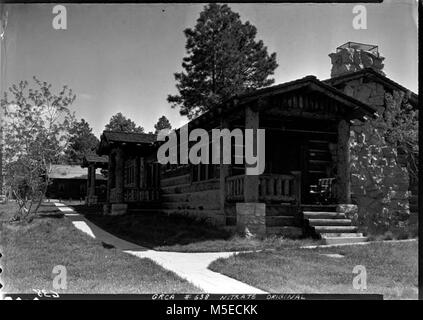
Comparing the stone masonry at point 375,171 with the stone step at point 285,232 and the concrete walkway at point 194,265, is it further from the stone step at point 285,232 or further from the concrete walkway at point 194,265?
the concrete walkway at point 194,265

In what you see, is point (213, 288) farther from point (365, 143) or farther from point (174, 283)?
point (365, 143)

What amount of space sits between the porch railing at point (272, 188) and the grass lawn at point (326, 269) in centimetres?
225

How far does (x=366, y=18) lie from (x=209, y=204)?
767 cm

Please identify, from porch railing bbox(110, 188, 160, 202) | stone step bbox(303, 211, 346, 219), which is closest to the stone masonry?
stone step bbox(303, 211, 346, 219)

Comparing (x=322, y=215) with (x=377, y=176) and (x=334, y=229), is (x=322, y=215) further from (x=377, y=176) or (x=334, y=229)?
(x=377, y=176)

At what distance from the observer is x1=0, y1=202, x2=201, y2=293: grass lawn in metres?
5.48

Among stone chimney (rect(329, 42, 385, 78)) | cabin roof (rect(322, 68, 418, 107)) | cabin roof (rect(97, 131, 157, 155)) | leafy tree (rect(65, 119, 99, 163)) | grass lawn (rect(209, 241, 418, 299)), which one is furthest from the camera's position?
cabin roof (rect(97, 131, 157, 155))

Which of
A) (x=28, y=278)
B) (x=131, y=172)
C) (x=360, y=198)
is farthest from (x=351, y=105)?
(x=131, y=172)

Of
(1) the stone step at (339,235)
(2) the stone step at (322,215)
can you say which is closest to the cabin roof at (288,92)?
(2) the stone step at (322,215)

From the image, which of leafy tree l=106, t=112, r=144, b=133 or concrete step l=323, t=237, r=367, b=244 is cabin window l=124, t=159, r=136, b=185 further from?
concrete step l=323, t=237, r=367, b=244

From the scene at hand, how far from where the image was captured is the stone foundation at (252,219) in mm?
10062

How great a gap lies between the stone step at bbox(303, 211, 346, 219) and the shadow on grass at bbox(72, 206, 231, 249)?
1.93 metres

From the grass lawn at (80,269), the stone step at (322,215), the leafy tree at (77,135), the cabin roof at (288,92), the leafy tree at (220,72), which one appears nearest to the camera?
the grass lawn at (80,269)

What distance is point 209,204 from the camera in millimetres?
12461
